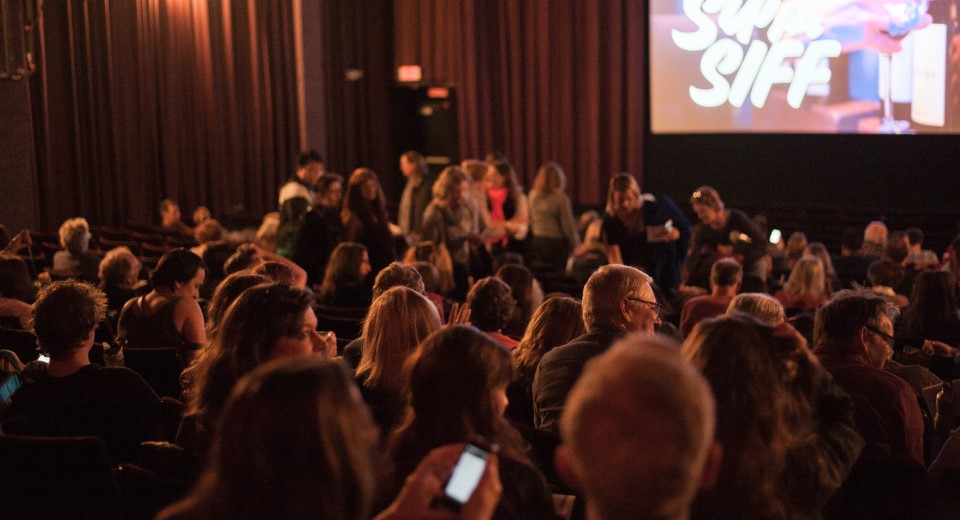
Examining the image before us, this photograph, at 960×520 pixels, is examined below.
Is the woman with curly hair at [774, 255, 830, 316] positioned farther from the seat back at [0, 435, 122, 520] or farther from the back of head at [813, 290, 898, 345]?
the seat back at [0, 435, 122, 520]

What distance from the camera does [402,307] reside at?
3.24 m

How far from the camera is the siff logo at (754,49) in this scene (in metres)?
12.7

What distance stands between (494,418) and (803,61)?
11634 millimetres

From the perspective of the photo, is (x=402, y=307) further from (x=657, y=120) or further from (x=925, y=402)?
(x=657, y=120)

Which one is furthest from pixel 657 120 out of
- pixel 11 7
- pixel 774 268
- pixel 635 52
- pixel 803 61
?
pixel 11 7

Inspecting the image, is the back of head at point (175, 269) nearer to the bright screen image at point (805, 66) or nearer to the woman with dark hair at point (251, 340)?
the woman with dark hair at point (251, 340)

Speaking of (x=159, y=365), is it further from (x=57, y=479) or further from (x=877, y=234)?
(x=877, y=234)

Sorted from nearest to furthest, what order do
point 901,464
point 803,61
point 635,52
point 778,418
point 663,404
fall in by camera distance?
1. point 663,404
2. point 778,418
3. point 901,464
4. point 803,61
5. point 635,52

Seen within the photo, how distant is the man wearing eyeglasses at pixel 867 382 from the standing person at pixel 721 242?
4218mm

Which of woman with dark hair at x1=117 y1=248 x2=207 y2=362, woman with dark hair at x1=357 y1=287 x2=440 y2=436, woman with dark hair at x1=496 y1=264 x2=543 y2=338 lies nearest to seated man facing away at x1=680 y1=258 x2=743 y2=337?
woman with dark hair at x1=496 y1=264 x2=543 y2=338

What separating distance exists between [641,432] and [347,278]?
483 cm

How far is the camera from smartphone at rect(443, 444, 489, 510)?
154 centimetres

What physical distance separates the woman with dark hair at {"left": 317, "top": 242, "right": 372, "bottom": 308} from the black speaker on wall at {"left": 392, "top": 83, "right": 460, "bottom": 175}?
27.2 ft

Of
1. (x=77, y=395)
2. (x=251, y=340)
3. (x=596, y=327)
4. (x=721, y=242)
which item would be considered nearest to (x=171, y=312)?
(x=77, y=395)
